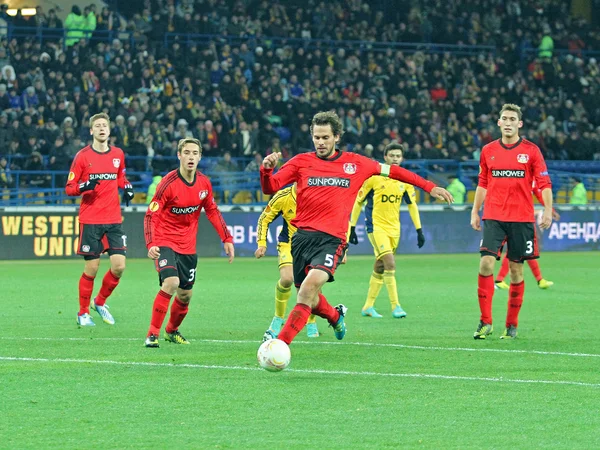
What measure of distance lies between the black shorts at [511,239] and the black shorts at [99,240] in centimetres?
411

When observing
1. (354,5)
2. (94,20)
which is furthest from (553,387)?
(354,5)

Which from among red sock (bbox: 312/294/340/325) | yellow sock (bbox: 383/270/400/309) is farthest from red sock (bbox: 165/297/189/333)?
yellow sock (bbox: 383/270/400/309)

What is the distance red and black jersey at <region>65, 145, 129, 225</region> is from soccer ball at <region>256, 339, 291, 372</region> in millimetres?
4863

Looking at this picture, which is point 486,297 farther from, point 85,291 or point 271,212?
point 85,291

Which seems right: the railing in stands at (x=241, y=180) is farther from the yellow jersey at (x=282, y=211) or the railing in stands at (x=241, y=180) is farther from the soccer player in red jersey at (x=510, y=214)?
the soccer player in red jersey at (x=510, y=214)

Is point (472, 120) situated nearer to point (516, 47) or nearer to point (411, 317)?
point (516, 47)

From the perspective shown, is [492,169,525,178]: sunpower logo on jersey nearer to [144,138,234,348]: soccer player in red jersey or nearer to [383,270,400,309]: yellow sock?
[144,138,234,348]: soccer player in red jersey

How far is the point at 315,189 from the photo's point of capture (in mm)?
9219

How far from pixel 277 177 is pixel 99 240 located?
4259 millimetres

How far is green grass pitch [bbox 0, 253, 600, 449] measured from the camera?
626cm

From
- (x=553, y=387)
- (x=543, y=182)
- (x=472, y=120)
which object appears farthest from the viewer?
(x=472, y=120)

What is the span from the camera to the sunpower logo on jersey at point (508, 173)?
1107cm

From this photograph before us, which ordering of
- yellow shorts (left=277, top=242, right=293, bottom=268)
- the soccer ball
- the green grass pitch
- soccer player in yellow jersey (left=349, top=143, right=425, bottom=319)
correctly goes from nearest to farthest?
the green grass pitch → the soccer ball → yellow shorts (left=277, top=242, right=293, bottom=268) → soccer player in yellow jersey (left=349, top=143, right=425, bottom=319)

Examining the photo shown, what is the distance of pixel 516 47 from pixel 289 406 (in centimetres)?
3240
